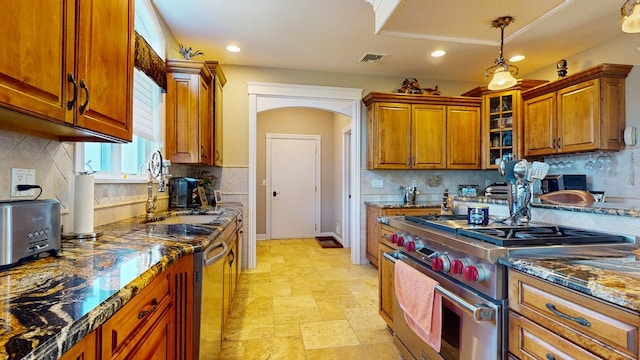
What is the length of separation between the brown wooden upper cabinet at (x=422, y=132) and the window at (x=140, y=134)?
245cm

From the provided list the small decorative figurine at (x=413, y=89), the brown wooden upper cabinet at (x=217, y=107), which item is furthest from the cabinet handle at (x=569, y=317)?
the small decorative figurine at (x=413, y=89)

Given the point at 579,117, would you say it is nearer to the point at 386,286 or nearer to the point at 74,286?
the point at 386,286

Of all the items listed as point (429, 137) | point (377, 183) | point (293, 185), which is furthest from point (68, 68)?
point (293, 185)

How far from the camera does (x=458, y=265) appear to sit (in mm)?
1340

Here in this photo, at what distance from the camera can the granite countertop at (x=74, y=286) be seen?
0.57 meters

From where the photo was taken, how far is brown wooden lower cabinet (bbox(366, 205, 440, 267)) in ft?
12.2

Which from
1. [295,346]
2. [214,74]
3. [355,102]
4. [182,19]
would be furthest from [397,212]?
[182,19]

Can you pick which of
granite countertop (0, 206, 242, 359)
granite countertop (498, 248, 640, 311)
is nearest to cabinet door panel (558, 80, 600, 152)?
granite countertop (498, 248, 640, 311)

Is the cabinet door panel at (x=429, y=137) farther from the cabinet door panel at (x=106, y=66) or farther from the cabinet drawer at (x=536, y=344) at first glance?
the cabinet door panel at (x=106, y=66)

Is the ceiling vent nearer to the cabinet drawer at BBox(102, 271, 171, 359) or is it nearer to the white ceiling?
the white ceiling

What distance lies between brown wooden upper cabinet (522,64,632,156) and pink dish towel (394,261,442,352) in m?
2.73

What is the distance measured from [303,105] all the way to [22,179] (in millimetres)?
3204

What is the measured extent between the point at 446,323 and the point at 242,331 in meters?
1.57

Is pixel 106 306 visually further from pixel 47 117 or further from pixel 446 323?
pixel 446 323
